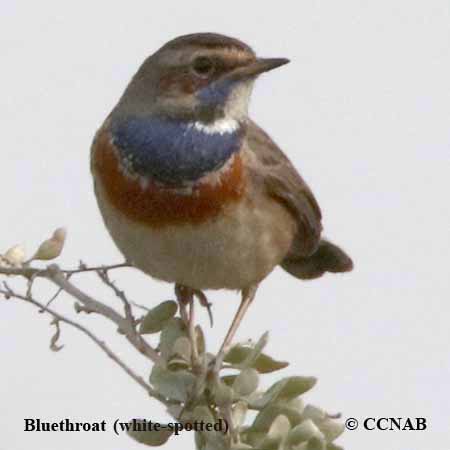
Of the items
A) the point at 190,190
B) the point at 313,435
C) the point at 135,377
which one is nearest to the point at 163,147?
the point at 190,190

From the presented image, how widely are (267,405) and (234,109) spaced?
1.92 m

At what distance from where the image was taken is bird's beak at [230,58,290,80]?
643cm

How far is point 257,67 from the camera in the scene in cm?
645

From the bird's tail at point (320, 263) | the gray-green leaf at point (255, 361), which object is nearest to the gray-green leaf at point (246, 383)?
the gray-green leaf at point (255, 361)

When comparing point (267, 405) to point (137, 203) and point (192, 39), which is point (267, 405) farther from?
point (192, 39)

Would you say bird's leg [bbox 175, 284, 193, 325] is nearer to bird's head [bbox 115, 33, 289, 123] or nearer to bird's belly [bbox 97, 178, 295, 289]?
bird's belly [bbox 97, 178, 295, 289]

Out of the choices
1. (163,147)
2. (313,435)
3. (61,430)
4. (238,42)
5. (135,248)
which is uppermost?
(238,42)

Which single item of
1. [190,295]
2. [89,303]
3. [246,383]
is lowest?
[246,383]

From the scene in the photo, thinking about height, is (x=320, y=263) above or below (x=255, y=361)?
above

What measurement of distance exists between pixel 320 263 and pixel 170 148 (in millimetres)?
1750

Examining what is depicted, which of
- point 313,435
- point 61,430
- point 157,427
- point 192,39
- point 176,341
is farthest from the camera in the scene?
point 192,39

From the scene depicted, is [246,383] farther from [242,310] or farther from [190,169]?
[242,310]

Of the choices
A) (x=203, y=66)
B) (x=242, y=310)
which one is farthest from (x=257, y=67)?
(x=242, y=310)

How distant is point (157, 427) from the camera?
5.29 m
